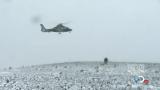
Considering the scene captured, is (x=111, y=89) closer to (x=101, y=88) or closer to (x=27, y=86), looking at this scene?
(x=101, y=88)

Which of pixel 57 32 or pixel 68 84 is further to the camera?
pixel 57 32

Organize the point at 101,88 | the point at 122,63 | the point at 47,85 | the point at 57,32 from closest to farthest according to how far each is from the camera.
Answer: the point at 101,88, the point at 47,85, the point at 57,32, the point at 122,63

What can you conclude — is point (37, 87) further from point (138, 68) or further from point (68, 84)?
point (138, 68)

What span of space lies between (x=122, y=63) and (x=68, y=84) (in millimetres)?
40884

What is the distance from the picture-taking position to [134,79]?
42.8 meters

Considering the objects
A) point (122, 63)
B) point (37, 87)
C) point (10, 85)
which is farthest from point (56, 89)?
point (122, 63)

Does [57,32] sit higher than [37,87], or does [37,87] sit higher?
[57,32]

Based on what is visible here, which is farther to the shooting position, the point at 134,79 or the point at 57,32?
the point at 57,32

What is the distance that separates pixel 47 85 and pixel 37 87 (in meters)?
2.17

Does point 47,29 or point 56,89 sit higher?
point 47,29

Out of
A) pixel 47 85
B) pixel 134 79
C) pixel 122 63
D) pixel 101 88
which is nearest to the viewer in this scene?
pixel 134 79

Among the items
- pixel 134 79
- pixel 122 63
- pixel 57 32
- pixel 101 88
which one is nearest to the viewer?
pixel 134 79

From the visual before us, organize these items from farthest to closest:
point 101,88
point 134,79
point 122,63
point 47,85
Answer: point 122,63 < point 47,85 < point 101,88 < point 134,79

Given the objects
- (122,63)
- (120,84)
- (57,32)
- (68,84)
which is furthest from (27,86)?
(122,63)
